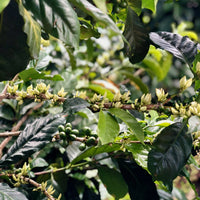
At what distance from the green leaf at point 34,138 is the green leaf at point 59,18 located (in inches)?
13.9

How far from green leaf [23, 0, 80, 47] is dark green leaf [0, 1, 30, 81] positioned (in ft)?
0.11

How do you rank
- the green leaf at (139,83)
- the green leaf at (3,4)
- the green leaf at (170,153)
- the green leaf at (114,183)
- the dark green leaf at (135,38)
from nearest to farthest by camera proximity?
the green leaf at (3,4) → the green leaf at (170,153) → the dark green leaf at (135,38) → the green leaf at (114,183) → the green leaf at (139,83)

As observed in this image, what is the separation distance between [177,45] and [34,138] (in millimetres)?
503

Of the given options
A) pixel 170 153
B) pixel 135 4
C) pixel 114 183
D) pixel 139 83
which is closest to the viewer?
pixel 170 153

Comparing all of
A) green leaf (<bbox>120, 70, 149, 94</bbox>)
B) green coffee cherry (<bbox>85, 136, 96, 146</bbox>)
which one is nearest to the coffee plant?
green coffee cherry (<bbox>85, 136, 96, 146</bbox>)

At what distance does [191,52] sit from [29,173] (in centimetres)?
59

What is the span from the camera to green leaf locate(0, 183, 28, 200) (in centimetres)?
76

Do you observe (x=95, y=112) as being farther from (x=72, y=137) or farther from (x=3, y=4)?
(x=3, y=4)

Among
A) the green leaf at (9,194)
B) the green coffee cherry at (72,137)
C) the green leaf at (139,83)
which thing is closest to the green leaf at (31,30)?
the green coffee cherry at (72,137)

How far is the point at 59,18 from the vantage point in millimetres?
541

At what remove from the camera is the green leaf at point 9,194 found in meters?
0.76

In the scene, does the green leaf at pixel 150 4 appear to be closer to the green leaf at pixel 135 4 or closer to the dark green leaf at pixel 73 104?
the green leaf at pixel 135 4

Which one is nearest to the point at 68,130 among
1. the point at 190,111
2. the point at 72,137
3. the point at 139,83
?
the point at 72,137

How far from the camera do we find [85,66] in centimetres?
190
